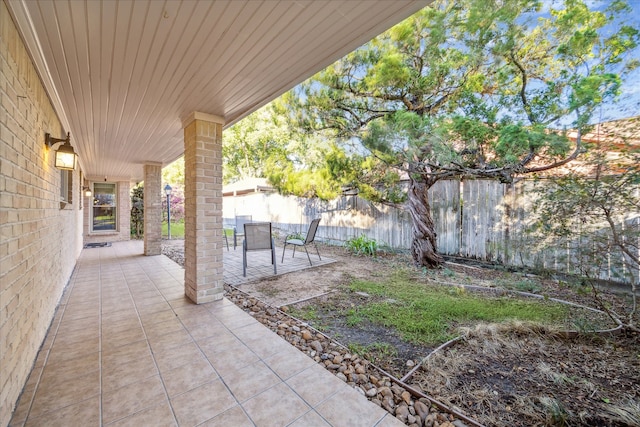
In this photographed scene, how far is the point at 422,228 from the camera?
16.4 ft

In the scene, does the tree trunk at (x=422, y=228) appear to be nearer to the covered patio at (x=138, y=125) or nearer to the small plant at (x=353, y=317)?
the small plant at (x=353, y=317)

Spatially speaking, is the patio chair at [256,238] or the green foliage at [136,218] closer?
the patio chair at [256,238]

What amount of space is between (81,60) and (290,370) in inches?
111

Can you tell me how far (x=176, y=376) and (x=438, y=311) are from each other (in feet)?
8.31

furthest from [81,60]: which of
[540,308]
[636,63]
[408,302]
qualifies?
[540,308]

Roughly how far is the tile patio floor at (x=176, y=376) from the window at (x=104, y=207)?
7023mm

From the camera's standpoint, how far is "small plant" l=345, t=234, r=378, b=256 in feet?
20.5

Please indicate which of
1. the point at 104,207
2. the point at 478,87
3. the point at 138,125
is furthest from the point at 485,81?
the point at 104,207

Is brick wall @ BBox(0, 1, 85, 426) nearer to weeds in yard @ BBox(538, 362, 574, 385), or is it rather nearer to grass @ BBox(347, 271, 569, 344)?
grass @ BBox(347, 271, 569, 344)

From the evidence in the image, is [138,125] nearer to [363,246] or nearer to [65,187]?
[65,187]

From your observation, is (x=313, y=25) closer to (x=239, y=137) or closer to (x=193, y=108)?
(x=193, y=108)

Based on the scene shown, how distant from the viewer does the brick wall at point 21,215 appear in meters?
1.44

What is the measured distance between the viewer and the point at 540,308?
2986 millimetres

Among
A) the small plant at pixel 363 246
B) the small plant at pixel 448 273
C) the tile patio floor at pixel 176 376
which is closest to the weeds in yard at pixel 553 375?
the tile patio floor at pixel 176 376
